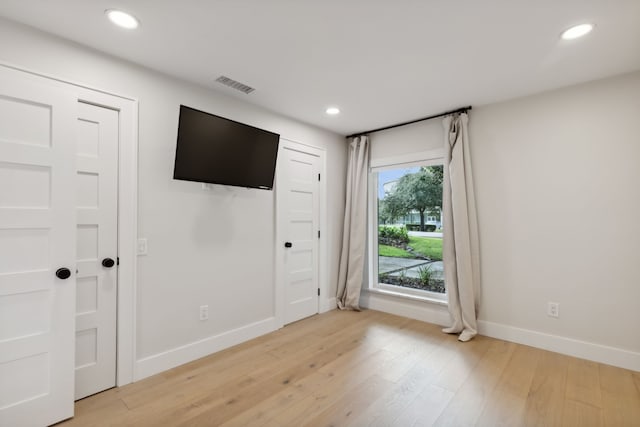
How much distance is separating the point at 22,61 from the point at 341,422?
2.97 meters

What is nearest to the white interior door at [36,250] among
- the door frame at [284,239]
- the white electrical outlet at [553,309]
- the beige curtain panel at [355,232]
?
the door frame at [284,239]

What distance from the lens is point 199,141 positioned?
7.92 ft

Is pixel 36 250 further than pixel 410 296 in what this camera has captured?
No

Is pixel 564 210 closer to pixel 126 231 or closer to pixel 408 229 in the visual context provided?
pixel 408 229

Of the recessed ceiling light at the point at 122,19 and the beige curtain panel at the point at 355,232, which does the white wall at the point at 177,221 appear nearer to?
the recessed ceiling light at the point at 122,19

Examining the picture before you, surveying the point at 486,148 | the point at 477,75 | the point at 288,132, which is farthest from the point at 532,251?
the point at 288,132

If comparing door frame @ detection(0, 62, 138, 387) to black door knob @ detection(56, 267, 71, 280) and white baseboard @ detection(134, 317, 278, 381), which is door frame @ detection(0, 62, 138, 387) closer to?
white baseboard @ detection(134, 317, 278, 381)

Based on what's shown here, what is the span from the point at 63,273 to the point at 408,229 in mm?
3463

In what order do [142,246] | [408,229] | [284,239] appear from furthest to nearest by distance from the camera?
[408,229] < [284,239] < [142,246]

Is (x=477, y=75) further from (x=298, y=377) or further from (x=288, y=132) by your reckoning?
(x=298, y=377)

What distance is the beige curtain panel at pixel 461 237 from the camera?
3.11m

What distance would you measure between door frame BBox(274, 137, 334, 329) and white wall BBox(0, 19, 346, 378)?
0.29ft

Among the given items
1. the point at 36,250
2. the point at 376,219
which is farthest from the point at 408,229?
the point at 36,250

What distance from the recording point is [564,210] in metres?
2.73
